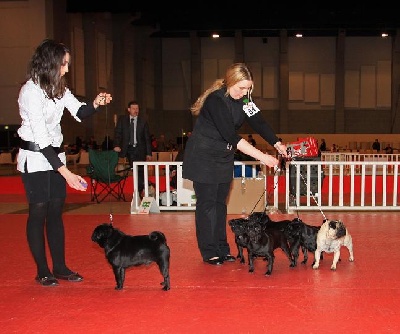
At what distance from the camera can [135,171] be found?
7.40 m

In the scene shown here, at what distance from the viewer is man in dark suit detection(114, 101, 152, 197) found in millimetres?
7805

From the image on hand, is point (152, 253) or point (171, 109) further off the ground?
point (171, 109)

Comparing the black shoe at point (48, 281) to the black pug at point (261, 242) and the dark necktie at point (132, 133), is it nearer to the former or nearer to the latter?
the black pug at point (261, 242)

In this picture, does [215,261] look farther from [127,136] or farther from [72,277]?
[127,136]

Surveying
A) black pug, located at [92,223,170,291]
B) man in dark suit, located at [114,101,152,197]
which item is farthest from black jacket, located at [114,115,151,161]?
black pug, located at [92,223,170,291]

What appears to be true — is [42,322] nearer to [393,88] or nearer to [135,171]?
[135,171]

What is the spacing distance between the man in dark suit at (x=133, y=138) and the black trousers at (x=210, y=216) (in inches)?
147

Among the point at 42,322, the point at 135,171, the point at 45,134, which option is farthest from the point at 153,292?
the point at 135,171

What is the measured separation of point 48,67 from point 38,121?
0.32 meters

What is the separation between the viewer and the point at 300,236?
395 cm

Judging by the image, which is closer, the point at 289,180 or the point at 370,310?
the point at 370,310

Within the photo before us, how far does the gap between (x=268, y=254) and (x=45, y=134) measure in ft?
5.25

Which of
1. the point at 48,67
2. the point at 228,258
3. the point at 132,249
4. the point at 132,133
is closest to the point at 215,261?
the point at 228,258

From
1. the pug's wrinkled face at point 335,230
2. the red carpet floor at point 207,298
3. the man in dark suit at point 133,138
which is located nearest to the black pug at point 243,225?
the red carpet floor at point 207,298
